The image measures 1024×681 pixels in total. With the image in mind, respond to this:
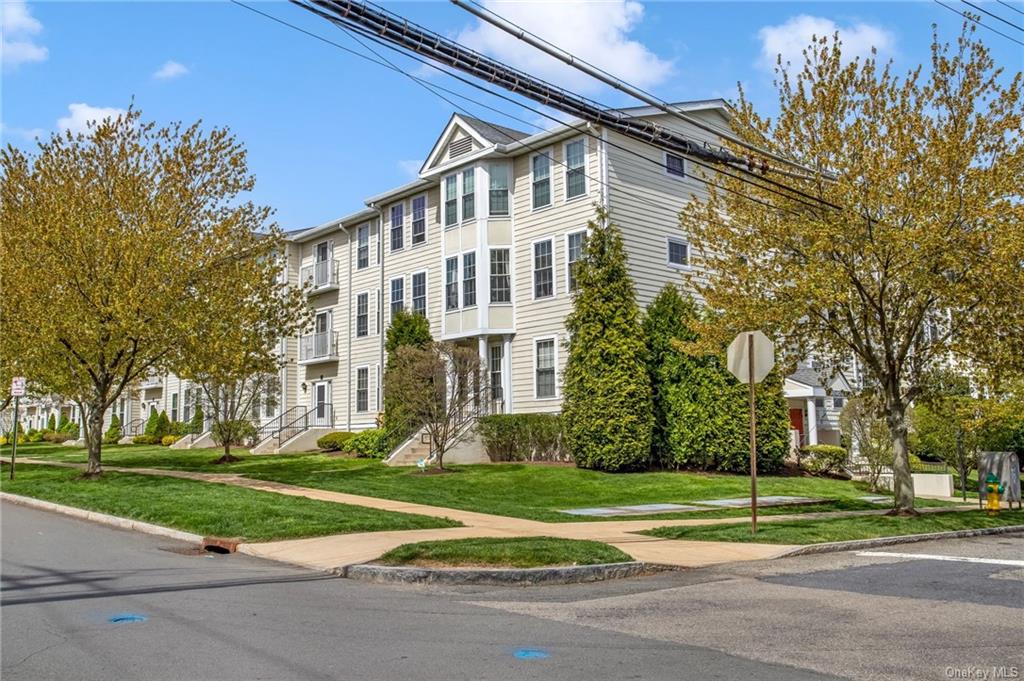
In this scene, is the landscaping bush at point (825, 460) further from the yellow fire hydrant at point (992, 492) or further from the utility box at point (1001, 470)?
the yellow fire hydrant at point (992, 492)

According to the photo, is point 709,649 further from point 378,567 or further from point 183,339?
point 183,339

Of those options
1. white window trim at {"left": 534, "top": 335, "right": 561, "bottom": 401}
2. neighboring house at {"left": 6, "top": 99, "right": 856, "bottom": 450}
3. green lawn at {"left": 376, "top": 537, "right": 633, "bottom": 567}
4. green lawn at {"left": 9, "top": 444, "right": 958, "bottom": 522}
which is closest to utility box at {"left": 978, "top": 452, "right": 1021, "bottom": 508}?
green lawn at {"left": 9, "top": 444, "right": 958, "bottom": 522}

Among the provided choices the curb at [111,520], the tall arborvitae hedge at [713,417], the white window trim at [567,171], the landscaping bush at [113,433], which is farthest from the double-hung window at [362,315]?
the landscaping bush at [113,433]

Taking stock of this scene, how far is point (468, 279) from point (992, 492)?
57.4ft

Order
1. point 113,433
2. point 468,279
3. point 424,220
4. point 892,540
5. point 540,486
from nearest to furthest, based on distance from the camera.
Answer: point 892,540 < point 540,486 < point 468,279 < point 424,220 < point 113,433

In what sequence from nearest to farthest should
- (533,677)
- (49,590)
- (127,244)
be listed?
(533,677) → (49,590) → (127,244)

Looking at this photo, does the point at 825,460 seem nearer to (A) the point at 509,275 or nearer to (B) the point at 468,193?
(A) the point at 509,275

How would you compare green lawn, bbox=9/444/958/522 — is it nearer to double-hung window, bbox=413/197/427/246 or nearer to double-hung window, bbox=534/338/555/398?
double-hung window, bbox=534/338/555/398

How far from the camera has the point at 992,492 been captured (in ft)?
59.3

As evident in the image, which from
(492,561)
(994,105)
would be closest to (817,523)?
(492,561)

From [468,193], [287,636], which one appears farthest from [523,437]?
[287,636]

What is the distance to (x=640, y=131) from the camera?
51.8 ft

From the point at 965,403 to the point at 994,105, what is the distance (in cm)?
565

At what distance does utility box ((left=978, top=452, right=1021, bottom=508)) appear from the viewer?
18.6 meters
